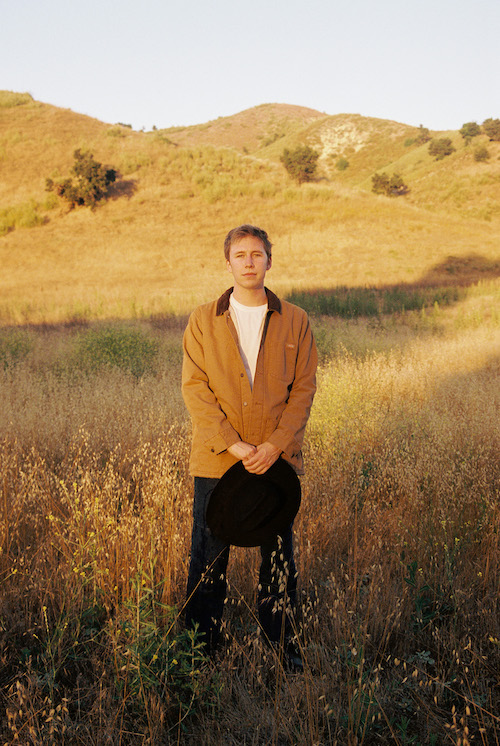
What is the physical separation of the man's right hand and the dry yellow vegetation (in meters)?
0.66

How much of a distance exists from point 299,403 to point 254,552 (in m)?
1.19

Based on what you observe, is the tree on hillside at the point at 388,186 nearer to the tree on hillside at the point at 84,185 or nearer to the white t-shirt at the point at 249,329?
the tree on hillside at the point at 84,185

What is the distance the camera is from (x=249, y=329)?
2.42 meters

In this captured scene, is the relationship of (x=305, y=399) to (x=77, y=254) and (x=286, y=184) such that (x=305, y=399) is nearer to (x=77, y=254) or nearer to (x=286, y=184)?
(x=77, y=254)

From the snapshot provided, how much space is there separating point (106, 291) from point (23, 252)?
7863 millimetres

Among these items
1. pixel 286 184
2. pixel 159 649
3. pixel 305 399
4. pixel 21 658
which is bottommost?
pixel 21 658

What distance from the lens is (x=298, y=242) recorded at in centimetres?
2553

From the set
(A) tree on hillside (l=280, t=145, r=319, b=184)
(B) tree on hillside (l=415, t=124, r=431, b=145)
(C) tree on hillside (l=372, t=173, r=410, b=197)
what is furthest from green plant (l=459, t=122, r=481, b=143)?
(A) tree on hillside (l=280, t=145, r=319, b=184)

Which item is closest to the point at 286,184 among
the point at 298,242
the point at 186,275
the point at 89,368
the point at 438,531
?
the point at 298,242

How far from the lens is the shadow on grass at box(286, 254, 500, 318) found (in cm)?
1499

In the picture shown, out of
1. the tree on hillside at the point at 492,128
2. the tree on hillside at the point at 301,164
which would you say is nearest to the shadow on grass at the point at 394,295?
the tree on hillside at the point at 301,164

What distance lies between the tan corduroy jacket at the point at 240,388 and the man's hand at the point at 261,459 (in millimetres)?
40

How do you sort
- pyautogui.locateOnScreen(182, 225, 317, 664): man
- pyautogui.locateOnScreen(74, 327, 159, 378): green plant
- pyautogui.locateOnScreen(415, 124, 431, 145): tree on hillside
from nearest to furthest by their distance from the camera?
pyautogui.locateOnScreen(182, 225, 317, 664): man < pyautogui.locateOnScreen(74, 327, 159, 378): green plant < pyautogui.locateOnScreen(415, 124, 431, 145): tree on hillside

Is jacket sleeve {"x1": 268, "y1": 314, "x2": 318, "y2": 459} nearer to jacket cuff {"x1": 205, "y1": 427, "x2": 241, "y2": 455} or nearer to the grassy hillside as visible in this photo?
jacket cuff {"x1": 205, "y1": 427, "x2": 241, "y2": 455}
